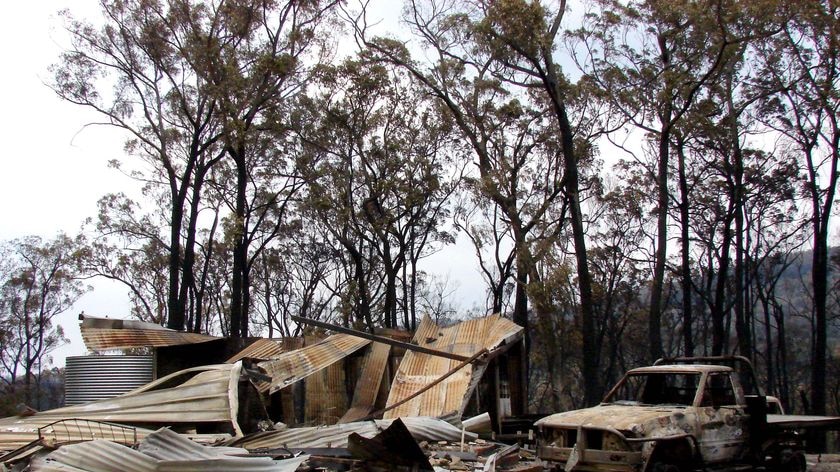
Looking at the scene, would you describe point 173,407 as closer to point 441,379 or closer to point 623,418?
point 441,379

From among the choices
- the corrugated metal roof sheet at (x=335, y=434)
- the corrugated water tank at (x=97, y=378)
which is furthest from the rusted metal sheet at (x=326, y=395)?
the corrugated metal roof sheet at (x=335, y=434)

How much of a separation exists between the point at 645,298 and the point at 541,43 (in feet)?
82.2

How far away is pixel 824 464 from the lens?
581 inches

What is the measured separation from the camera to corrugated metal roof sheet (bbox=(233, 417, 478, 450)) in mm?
10516

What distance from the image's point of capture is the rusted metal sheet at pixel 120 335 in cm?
1794

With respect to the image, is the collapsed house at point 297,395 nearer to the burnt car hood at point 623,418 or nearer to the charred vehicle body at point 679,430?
the burnt car hood at point 623,418

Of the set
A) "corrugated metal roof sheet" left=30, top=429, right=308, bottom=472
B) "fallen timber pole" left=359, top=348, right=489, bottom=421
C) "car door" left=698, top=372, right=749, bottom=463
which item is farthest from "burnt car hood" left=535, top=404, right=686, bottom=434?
"corrugated metal roof sheet" left=30, top=429, right=308, bottom=472

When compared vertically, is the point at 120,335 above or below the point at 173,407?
above

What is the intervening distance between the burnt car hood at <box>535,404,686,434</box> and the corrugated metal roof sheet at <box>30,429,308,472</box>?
3697 millimetres

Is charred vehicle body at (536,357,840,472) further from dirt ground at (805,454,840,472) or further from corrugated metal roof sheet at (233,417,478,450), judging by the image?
dirt ground at (805,454,840,472)

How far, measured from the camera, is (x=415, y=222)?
32.6 metres

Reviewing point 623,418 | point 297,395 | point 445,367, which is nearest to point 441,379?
point 445,367

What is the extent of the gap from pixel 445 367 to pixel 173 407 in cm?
577

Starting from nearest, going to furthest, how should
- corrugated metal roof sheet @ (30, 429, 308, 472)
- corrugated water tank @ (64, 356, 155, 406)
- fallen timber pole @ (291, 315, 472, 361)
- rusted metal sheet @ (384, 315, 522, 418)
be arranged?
corrugated metal roof sheet @ (30, 429, 308, 472) < fallen timber pole @ (291, 315, 472, 361) < rusted metal sheet @ (384, 315, 522, 418) < corrugated water tank @ (64, 356, 155, 406)
